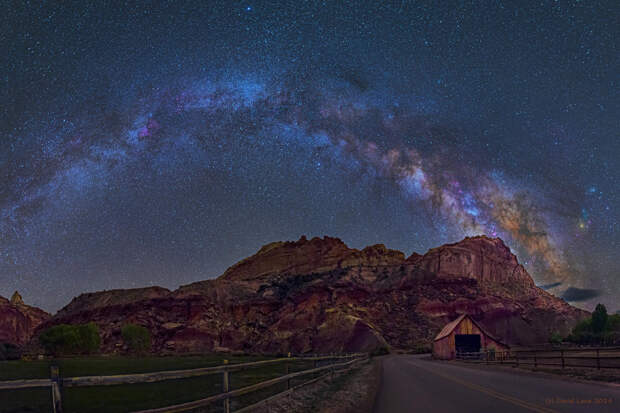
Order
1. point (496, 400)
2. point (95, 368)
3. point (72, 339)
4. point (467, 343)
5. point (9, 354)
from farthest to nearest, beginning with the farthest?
point (9, 354) < point (72, 339) < point (95, 368) < point (467, 343) < point (496, 400)

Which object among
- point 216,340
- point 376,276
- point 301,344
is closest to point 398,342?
point 301,344

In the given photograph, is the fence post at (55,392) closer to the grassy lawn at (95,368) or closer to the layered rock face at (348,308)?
the grassy lawn at (95,368)

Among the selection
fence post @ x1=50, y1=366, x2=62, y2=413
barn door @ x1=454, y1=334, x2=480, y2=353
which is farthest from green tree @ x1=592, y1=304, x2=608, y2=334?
fence post @ x1=50, y1=366, x2=62, y2=413

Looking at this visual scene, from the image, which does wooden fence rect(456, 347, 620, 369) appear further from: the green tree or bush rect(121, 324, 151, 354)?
bush rect(121, 324, 151, 354)

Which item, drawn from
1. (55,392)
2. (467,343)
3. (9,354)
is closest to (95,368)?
(467,343)

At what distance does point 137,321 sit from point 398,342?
285 feet

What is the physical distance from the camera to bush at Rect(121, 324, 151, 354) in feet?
421

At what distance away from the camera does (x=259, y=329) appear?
139250 mm

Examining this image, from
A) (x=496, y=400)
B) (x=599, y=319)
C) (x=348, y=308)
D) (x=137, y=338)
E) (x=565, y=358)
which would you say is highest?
(x=496, y=400)

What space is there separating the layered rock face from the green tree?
20.9 ft

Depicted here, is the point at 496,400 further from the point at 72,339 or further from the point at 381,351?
the point at 72,339

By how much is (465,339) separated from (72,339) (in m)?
124

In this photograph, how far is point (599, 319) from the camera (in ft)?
413

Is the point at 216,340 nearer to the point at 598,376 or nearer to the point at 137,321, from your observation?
the point at 137,321
